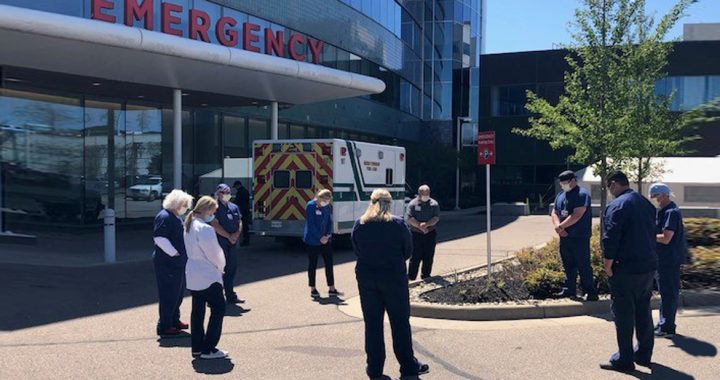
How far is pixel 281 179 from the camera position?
15562 mm

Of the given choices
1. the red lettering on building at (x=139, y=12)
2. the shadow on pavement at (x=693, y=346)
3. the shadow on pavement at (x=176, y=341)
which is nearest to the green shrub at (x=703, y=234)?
the shadow on pavement at (x=693, y=346)

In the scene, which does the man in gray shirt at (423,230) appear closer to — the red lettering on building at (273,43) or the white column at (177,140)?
the white column at (177,140)

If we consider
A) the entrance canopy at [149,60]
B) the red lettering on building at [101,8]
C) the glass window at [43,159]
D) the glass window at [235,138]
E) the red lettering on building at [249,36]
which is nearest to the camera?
the entrance canopy at [149,60]

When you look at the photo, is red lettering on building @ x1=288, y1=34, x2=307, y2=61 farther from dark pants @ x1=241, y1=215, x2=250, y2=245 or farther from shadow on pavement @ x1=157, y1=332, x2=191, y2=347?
shadow on pavement @ x1=157, y1=332, x2=191, y2=347

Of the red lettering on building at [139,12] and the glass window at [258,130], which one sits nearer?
the red lettering on building at [139,12]

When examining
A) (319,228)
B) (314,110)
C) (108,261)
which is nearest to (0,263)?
(108,261)

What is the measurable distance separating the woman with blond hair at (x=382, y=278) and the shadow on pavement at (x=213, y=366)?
4.59 feet

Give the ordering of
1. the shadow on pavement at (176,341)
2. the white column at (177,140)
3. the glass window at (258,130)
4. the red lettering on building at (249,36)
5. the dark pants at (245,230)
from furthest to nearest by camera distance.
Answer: the glass window at (258,130), the red lettering on building at (249,36), the white column at (177,140), the dark pants at (245,230), the shadow on pavement at (176,341)

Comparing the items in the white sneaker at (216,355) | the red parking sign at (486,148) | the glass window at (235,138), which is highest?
the glass window at (235,138)

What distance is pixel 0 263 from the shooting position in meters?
12.2

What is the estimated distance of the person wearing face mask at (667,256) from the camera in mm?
7055

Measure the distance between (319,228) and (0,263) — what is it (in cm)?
681

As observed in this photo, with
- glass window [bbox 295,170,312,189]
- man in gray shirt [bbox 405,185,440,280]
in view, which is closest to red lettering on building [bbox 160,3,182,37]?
glass window [bbox 295,170,312,189]

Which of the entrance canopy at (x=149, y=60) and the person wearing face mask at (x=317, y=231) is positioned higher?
the entrance canopy at (x=149, y=60)
